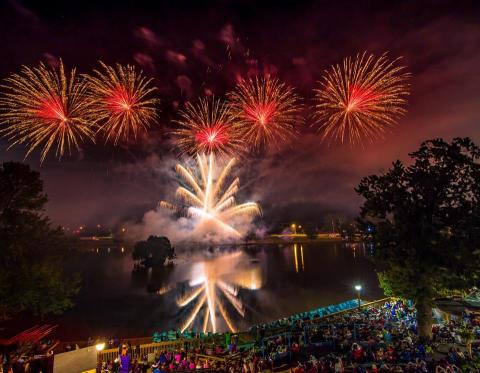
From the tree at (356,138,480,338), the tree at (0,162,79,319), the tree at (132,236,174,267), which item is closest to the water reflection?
the tree at (132,236,174,267)

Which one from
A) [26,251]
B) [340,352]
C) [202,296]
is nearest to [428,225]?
[340,352]

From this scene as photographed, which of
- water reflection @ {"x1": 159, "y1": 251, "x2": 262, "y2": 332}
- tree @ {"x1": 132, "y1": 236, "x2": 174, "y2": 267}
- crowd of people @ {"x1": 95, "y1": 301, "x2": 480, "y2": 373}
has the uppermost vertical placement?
tree @ {"x1": 132, "y1": 236, "x2": 174, "y2": 267}

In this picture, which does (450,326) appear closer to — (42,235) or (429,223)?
(429,223)

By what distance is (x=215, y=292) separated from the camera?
66.1 meters

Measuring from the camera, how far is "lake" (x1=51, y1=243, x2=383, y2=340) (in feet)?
146

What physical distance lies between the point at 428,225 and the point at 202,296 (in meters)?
52.0

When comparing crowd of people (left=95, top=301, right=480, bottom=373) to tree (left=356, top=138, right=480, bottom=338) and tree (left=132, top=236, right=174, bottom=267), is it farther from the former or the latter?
tree (left=132, top=236, right=174, bottom=267)

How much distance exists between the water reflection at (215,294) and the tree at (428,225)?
87.9ft

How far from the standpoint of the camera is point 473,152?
18.0 metres

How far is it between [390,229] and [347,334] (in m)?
6.92

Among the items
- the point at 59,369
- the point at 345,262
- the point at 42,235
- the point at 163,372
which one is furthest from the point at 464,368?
the point at 345,262

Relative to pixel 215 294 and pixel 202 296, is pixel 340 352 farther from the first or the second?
pixel 215 294

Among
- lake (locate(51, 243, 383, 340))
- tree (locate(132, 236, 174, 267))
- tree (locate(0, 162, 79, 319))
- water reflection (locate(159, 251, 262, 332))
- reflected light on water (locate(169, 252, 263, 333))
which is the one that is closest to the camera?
tree (locate(0, 162, 79, 319))

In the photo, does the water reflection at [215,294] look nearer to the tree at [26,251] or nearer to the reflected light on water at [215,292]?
the reflected light on water at [215,292]
